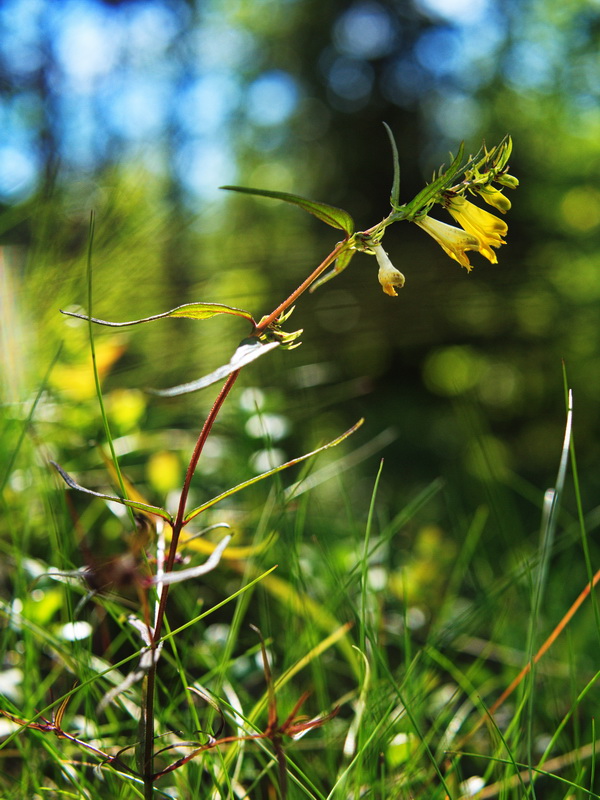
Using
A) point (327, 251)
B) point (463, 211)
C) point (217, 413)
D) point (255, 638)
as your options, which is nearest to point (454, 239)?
point (463, 211)

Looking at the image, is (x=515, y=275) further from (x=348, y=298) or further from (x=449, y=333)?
(x=348, y=298)

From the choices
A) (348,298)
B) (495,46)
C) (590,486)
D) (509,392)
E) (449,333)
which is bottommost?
(509,392)

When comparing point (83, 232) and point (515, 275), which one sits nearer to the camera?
point (83, 232)

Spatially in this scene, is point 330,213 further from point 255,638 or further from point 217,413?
point 255,638

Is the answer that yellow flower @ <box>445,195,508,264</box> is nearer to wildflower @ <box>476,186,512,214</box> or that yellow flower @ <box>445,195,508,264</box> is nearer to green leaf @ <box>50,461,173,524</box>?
wildflower @ <box>476,186,512,214</box>

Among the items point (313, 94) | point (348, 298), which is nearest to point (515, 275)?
point (348, 298)

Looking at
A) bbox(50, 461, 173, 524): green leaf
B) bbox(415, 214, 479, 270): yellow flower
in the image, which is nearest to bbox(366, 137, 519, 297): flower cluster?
bbox(415, 214, 479, 270): yellow flower
